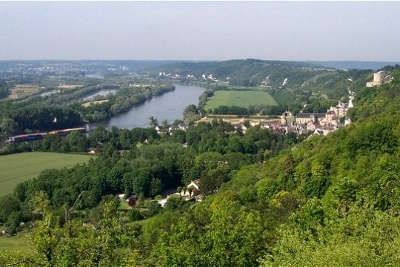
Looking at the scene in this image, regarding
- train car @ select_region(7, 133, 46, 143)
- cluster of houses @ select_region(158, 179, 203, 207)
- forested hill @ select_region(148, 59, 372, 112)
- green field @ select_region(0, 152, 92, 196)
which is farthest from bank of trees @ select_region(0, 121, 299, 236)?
forested hill @ select_region(148, 59, 372, 112)

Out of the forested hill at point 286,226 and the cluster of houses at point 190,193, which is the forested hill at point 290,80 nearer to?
the cluster of houses at point 190,193

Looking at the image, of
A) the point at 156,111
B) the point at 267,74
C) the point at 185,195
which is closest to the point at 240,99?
the point at 156,111

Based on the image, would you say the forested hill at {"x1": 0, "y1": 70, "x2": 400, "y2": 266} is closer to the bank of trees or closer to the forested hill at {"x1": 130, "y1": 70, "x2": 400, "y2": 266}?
the forested hill at {"x1": 130, "y1": 70, "x2": 400, "y2": 266}

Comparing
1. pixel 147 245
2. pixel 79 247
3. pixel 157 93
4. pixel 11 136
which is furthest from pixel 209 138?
pixel 157 93

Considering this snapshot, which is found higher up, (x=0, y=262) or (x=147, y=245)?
(x=0, y=262)

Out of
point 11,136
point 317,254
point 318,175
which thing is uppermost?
point 317,254

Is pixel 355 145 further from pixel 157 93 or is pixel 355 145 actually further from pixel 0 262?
pixel 157 93
